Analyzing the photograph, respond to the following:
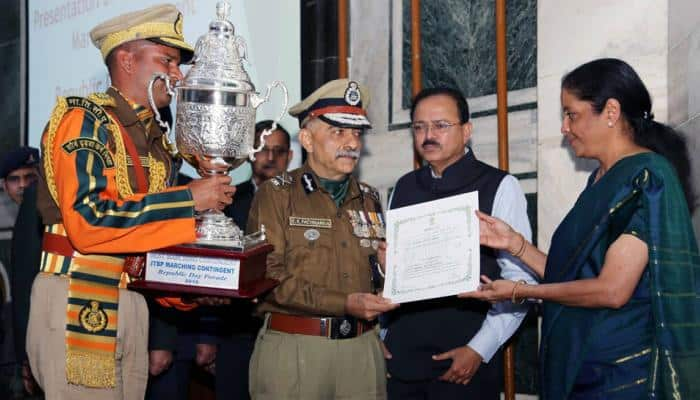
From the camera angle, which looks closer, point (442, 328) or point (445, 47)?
point (442, 328)

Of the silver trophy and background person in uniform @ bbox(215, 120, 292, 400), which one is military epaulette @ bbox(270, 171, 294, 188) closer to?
the silver trophy

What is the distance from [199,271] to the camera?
323 cm

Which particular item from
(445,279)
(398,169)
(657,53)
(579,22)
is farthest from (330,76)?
(445,279)

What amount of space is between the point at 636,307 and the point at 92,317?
1.71 meters

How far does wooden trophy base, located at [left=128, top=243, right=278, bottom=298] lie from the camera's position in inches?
127

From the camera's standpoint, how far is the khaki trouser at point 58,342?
10.7 feet

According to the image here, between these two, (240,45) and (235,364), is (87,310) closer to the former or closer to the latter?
(240,45)

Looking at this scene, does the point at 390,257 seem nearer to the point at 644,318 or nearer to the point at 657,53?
the point at 644,318

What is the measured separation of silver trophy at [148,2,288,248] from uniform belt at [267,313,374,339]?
564 mm

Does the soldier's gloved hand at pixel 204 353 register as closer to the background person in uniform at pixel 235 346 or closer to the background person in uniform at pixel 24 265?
the background person in uniform at pixel 235 346

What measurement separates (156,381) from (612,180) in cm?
250

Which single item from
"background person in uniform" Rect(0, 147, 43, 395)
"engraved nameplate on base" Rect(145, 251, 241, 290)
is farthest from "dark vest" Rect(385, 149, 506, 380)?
"background person in uniform" Rect(0, 147, 43, 395)

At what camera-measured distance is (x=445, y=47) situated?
5.20 metres

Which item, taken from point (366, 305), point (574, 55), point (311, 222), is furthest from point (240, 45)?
point (574, 55)
